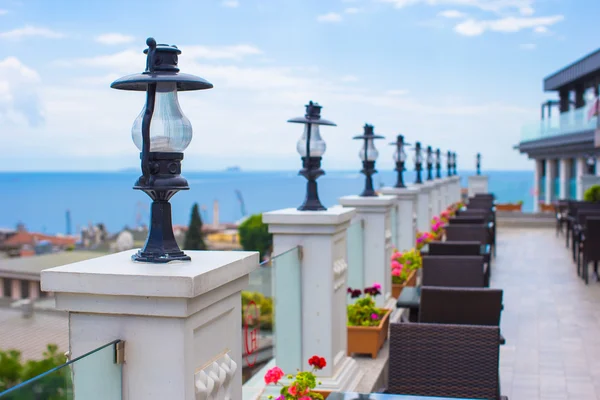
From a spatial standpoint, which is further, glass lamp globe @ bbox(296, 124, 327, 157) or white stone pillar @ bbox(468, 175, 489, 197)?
white stone pillar @ bbox(468, 175, 489, 197)

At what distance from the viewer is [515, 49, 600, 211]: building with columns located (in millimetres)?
29058

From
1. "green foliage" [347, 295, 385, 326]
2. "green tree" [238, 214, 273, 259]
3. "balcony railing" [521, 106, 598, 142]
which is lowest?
"green tree" [238, 214, 273, 259]

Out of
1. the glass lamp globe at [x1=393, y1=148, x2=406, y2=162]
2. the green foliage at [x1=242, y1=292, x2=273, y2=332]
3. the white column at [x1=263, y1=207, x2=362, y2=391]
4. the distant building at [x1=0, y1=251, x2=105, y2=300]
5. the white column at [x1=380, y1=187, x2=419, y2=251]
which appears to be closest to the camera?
the green foliage at [x1=242, y1=292, x2=273, y2=332]

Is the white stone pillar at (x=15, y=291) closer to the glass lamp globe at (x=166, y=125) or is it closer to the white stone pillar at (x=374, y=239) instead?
the white stone pillar at (x=374, y=239)

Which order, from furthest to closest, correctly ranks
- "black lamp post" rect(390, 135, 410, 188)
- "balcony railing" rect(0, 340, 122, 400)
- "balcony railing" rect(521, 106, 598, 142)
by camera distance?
"balcony railing" rect(521, 106, 598, 142), "black lamp post" rect(390, 135, 410, 188), "balcony railing" rect(0, 340, 122, 400)

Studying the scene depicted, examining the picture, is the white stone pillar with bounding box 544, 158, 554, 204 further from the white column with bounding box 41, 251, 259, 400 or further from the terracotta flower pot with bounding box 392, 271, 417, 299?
the white column with bounding box 41, 251, 259, 400

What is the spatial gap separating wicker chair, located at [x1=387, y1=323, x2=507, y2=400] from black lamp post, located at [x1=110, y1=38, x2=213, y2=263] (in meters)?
1.70

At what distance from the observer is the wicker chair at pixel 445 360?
3.75m

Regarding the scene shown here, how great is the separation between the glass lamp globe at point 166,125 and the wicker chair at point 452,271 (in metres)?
3.99

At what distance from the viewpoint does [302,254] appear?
4867 mm

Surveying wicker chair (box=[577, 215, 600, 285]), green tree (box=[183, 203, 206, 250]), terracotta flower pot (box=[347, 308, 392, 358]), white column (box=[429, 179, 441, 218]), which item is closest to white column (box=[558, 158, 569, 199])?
white column (box=[429, 179, 441, 218])

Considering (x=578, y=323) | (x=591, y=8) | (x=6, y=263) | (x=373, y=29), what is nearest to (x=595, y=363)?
(x=578, y=323)

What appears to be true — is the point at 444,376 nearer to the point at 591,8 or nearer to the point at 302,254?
the point at 302,254

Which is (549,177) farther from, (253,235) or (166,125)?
(166,125)
